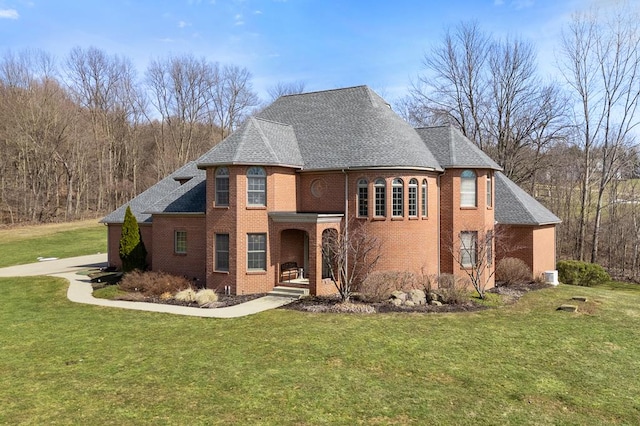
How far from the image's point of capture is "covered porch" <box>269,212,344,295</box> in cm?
1894

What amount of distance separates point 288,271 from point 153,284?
645 cm

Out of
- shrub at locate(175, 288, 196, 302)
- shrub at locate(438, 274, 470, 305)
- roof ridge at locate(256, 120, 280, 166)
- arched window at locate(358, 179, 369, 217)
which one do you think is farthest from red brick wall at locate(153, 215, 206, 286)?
shrub at locate(438, 274, 470, 305)

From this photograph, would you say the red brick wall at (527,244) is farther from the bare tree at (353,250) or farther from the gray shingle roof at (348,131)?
the bare tree at (353,250)

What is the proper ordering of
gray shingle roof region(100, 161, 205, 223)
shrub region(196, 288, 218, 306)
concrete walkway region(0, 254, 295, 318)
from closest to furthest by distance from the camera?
1. concrete walkway region(0, 254, 295, 318)
2. shrub region(196, 288, 218, 306)
3. gray shingle roof region(100, 161, 205, 223)

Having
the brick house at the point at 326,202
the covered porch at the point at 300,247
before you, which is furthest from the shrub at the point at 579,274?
the covered porch at the point at 300,247

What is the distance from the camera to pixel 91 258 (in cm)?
3428

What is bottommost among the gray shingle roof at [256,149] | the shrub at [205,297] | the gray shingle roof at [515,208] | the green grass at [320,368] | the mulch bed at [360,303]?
the green grass at [320,368]

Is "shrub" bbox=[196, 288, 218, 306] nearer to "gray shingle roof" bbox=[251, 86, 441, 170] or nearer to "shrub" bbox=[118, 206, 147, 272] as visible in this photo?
"shrub" bbox=[118, 206, 147, 272]

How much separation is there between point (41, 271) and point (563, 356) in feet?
95.5

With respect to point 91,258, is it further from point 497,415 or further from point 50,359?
point 497,415

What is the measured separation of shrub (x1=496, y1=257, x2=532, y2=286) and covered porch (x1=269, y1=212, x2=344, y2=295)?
9.88 meters

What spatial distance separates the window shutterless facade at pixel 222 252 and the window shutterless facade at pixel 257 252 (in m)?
1.07

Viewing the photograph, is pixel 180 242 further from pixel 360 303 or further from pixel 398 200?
pixel 398 200

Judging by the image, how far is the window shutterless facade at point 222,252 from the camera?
20.0 metres
